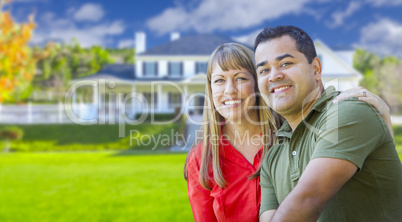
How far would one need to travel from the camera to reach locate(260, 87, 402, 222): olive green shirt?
1451 millimetres

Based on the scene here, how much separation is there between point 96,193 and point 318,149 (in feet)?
22.1

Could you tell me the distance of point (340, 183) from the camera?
1450 mm

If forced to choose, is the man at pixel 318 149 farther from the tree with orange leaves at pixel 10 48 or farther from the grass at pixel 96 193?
the tree with orange leaves at pixel 10 48

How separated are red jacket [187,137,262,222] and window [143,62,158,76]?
24.4 metres

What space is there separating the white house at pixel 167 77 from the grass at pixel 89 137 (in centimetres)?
398

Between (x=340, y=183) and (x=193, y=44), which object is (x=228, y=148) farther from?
(x=193, y=44)

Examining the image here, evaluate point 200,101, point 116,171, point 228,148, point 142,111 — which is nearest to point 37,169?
point 116,171

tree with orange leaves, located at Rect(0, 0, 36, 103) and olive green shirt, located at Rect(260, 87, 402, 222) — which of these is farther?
tree with orange leaves, located at Rect(0, 0, 36, 103)

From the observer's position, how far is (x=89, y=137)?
1936 centimetres

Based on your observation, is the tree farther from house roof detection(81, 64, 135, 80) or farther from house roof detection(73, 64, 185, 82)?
house roof detection(81, 64, 135, 80)

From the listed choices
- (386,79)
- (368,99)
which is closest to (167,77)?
(386,79)

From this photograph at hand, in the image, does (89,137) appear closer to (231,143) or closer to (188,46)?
(188,46)

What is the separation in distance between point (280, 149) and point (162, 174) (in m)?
7.50

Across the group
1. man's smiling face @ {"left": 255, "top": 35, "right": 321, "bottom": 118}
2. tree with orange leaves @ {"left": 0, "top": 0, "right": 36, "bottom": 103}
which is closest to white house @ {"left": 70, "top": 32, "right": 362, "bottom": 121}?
tree with orange leaves @ {"left": 0, "top": 0, "right": 36, "bottom": 103}
